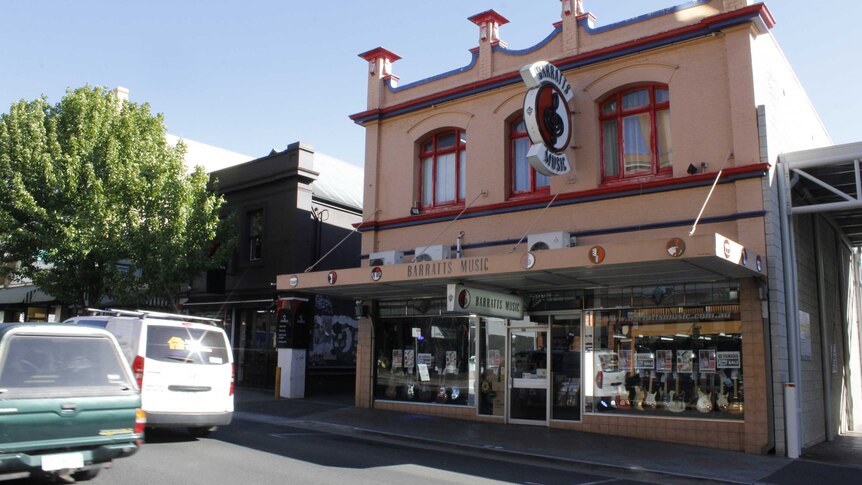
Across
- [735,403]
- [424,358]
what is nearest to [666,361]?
[735,403]

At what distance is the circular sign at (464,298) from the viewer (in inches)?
499

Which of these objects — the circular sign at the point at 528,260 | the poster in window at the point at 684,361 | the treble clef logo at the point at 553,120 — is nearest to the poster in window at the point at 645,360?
the poster in window at the point at 684,361

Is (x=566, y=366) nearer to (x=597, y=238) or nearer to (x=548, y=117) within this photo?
(x=597, y=238)

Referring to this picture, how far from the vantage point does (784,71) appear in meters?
14.3

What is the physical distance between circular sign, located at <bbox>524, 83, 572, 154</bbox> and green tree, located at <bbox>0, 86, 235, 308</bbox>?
10.9 metres

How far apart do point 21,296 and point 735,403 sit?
101 ft

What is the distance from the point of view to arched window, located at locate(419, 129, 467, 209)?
653 inches

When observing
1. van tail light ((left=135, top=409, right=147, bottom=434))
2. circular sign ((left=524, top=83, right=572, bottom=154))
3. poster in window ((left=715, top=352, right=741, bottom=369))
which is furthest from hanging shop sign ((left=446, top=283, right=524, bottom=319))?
van tail light ((left=135, top=409, right=147, bottom=434))

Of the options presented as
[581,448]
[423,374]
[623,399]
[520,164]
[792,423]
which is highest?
[520,164]

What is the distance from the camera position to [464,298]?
502 inches

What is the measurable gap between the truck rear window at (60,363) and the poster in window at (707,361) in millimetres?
9428

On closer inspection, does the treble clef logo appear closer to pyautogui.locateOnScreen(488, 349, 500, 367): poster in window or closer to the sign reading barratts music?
the sign reading barratts music

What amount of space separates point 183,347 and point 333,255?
11.2m

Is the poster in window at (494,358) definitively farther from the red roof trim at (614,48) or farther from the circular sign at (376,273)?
the red roof trim at (614,48)
